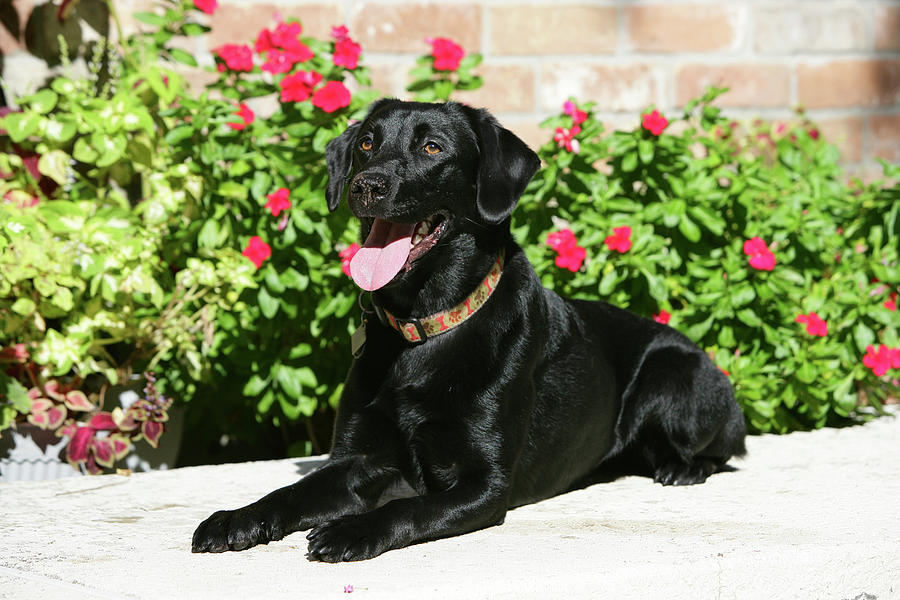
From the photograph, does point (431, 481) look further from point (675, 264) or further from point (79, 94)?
point (79, 94)

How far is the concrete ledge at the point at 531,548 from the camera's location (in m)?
2.09

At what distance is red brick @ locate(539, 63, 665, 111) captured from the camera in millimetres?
4430

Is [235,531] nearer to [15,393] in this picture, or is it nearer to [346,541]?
[346,541]

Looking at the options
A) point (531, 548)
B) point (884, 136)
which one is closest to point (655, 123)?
point (884, 136)

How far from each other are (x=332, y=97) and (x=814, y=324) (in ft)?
6.10

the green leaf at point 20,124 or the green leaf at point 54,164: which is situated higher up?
the green leaf at point 20,124

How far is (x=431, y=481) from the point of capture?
2.61 metres

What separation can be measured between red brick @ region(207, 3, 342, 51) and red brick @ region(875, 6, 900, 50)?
2363 millimetres

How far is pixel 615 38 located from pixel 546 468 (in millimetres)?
2326

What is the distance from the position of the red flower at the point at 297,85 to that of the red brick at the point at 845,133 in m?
2.42

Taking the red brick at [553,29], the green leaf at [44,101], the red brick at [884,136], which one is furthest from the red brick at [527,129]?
the green leaf at [44,101]

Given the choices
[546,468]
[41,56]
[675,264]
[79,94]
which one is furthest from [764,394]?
[41,56]

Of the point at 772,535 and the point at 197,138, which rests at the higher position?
the point at 197,138

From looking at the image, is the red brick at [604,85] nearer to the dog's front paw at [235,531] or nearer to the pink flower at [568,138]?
the pink flower at [568,138]
